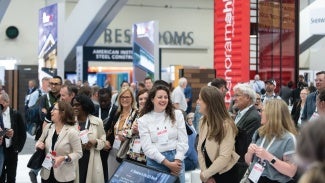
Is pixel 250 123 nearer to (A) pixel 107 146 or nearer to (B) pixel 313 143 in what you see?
(A) pixel 107 146

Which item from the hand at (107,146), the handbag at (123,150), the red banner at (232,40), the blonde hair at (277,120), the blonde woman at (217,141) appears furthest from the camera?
the red banner at (232,40)

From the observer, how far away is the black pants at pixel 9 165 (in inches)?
261

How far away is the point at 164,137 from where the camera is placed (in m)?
4.74

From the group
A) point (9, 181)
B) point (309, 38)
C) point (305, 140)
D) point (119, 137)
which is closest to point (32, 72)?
point (309, 38)

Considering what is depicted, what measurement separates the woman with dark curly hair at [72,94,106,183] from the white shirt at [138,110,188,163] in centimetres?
93

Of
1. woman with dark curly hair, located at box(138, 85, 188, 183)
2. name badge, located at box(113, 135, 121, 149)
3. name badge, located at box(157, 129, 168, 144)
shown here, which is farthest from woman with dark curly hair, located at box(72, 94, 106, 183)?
name badge, located at box(157, 129, 168, 144)

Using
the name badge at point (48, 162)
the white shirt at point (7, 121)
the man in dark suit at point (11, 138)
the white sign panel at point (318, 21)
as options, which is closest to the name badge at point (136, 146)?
the name badge at point (48, 162)

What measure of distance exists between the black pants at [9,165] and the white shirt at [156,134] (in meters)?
2.39

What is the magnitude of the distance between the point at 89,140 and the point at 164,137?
3.47 feet

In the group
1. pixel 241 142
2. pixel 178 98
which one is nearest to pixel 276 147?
pixel 241 142

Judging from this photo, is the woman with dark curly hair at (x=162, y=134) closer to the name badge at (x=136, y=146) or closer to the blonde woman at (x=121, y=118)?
the name badge at (x=136, y=146)

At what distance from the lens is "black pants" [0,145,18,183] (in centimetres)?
662

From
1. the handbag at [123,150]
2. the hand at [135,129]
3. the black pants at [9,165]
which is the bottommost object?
the black pants at [9,165]

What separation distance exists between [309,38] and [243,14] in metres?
12.9
